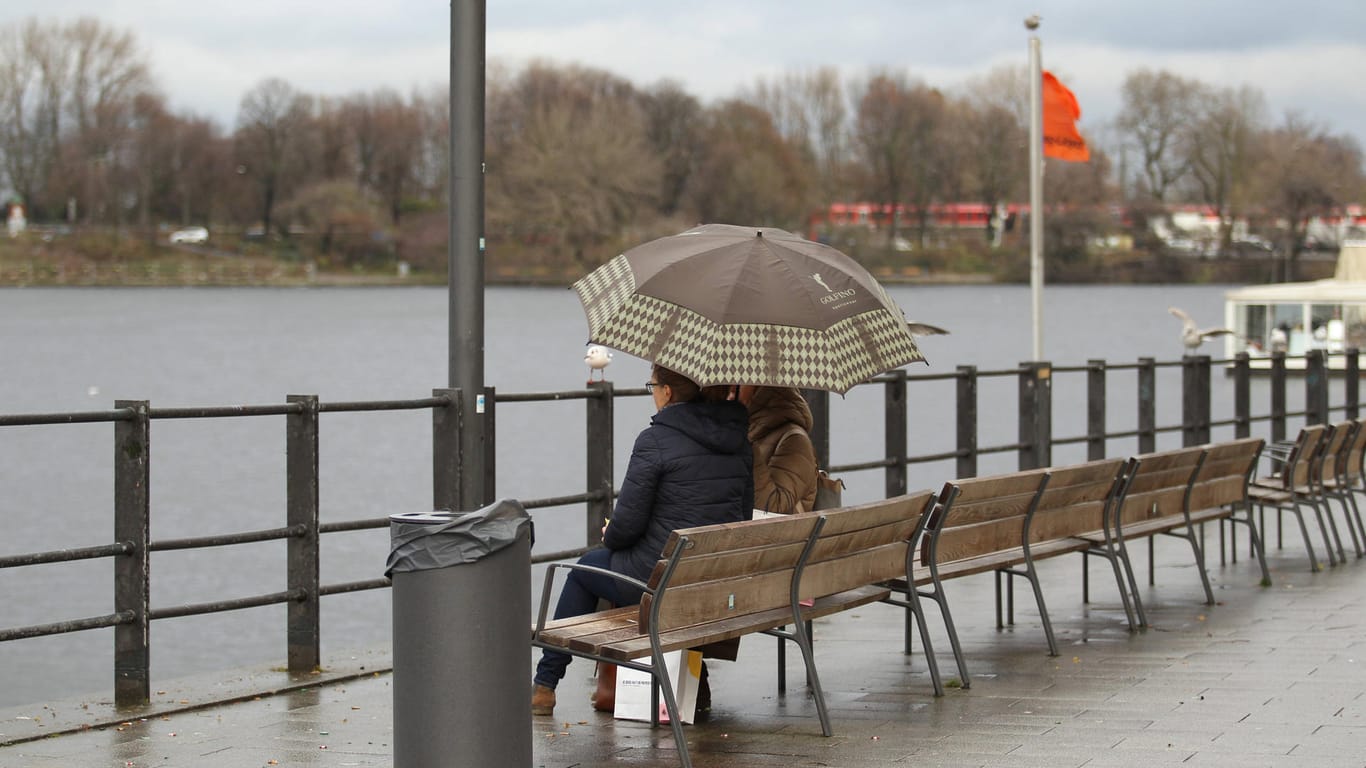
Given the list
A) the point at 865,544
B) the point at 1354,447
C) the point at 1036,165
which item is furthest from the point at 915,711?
the point at 1036,165

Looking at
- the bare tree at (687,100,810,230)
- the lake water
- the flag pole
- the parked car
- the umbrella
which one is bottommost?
the lake water

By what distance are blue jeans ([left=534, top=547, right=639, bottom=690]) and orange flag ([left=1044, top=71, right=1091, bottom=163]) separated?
52.3ft

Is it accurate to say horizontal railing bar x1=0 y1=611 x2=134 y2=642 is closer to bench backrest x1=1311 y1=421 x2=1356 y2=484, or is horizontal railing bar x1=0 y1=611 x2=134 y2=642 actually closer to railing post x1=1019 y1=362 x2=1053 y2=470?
bench backrest x1=1311 y1=421 x2=1356 y2=484

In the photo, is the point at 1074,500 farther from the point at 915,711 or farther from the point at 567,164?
the point at 567,164

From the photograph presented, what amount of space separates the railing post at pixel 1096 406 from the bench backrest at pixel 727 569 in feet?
27.3

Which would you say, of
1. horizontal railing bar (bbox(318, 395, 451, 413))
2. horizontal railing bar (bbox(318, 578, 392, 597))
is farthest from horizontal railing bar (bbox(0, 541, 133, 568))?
horizontal railing bar (bbox(318, 395, 451, 413))

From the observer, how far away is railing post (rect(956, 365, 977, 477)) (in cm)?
1266

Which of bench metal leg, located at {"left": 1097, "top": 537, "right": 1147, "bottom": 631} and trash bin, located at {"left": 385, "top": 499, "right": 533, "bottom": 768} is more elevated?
trash bin, located at {"left": 385, "top": 499, "right": 533, "bottom": 768}

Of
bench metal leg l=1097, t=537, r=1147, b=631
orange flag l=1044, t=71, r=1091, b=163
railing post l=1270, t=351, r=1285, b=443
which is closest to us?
bench metal leg l=1097, t=537, r=1147, b=631

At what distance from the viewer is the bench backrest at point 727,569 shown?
19.2 feet

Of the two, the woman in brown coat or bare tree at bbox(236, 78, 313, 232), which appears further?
bare tree at bbox(236, 78, 313, 232)

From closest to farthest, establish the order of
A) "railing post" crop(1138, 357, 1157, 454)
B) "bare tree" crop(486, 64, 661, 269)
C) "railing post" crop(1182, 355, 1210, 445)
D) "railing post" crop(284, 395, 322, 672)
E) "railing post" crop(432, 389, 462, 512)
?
"railing post" crop(284, 395, 322, 672) → "railing post" crop(432, 389, 462, 512) → "railing post" crop(1138, 357, 1157, 454) → "railing post" crop(1182, 355, 1210, 445) → "bare tree" crop(486, 64, 661, 269)

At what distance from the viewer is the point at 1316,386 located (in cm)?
1894

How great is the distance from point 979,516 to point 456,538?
12.0ft
